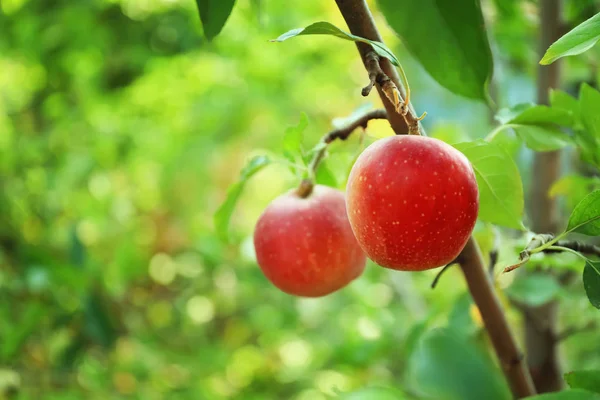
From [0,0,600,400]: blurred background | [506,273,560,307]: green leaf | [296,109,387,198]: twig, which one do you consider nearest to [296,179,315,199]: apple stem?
[296,109,387,198]: twig

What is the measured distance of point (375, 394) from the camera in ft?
1.26

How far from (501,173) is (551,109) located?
7cm

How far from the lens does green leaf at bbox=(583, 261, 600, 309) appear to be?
0.27 metres

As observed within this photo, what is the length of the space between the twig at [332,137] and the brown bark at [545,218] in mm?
339

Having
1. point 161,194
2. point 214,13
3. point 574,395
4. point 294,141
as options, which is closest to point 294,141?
point 294,141

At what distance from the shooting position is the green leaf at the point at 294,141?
381 mm

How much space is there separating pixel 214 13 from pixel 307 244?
6.1 inches

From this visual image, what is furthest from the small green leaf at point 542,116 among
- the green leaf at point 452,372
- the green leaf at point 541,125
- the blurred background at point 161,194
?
the blurred background at point 161,194

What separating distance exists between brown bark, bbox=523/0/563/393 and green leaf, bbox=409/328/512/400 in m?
0.10

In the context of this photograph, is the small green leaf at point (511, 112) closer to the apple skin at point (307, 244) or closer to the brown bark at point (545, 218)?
the apple skin at point (307, 244)

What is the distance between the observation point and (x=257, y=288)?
1.11m

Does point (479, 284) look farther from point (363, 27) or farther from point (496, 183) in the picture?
point (363, 27)

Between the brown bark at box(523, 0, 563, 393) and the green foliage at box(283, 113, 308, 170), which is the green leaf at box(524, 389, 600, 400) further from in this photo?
the brown bark at box(523, 0, 563, 393)

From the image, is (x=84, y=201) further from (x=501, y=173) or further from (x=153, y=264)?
(x=501, y=173)
